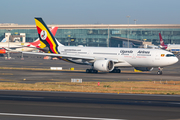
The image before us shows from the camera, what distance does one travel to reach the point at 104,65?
175ft

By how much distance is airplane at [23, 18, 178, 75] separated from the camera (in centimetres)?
5350

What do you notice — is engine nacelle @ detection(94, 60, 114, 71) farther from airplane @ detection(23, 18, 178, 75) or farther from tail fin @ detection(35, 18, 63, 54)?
tail fin @ detection(35, 18, 63, 54)

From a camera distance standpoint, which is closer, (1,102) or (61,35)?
(1,102)

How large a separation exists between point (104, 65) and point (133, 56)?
585 centimetres

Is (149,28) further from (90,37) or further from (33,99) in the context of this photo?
(33,99)

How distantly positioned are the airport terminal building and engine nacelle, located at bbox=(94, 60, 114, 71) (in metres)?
115

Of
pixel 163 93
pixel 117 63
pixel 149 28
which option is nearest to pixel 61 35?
pixel 149 28

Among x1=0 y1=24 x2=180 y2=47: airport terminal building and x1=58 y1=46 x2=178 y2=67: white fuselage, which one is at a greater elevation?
x1=0 y1=24 x2=180 y2=47: airport terminal building

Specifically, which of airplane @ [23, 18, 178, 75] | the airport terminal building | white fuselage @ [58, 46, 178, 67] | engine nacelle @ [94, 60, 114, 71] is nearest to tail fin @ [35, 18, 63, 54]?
airplane @ [23, 18, 178, 75]

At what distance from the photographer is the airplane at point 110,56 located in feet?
176

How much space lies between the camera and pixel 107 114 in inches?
803

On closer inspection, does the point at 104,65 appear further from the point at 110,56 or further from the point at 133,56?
the point at 133,56

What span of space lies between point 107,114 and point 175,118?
14.9ft

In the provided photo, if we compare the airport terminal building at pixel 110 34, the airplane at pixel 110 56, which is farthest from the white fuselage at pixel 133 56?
the airport terminal building at pixel 110 34
